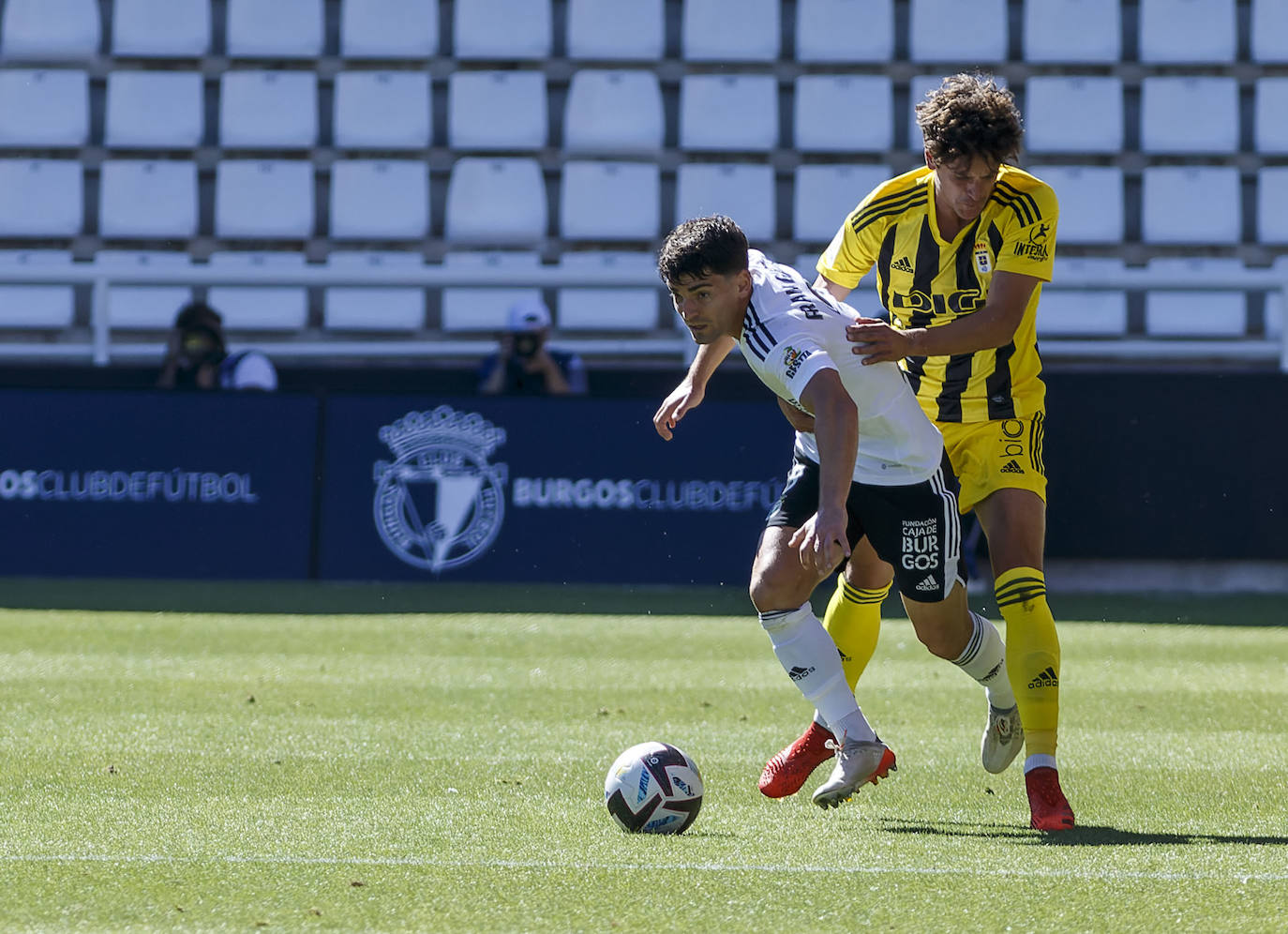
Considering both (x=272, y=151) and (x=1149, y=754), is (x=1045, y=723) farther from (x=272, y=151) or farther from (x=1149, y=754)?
(x=272, y=151)

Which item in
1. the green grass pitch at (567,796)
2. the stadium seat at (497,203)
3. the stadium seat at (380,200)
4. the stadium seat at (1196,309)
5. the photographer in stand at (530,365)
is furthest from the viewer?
the stadium seat at (380,200)

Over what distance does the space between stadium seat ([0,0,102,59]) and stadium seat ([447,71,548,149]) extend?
3790mm

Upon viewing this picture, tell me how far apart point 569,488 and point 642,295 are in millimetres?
5418

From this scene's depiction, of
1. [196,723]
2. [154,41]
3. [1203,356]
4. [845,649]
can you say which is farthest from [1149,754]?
[154,41]

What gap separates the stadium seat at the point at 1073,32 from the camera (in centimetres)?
1759

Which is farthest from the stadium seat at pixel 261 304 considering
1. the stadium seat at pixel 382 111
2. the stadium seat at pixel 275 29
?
the stadium seat at pixel 275 29

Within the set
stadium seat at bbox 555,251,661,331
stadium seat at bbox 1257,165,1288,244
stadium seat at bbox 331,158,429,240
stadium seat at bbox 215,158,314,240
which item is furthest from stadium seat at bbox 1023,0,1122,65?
stadium seat at bbox 215,158,314,240

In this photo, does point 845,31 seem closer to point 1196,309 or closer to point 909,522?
point 1196,309

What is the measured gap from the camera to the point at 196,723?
21.0 feet

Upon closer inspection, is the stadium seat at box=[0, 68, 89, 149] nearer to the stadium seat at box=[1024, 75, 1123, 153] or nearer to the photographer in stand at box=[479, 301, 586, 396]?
the photographer in stand at box=[479, 301, 586, 396]

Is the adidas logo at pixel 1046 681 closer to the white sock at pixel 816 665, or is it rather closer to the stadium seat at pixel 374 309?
the white sock at pixel 816 665

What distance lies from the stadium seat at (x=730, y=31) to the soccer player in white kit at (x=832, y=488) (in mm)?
13010

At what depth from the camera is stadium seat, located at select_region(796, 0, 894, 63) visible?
17.5 m

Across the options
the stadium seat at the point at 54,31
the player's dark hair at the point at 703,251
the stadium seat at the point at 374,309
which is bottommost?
the player's dark hair at the point at 703,251
